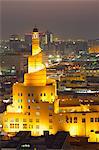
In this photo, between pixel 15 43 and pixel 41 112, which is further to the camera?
pixel 15 43

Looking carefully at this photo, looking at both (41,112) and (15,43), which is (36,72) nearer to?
(41,112)

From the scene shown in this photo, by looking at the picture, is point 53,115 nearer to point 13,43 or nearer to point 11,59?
point 11,59

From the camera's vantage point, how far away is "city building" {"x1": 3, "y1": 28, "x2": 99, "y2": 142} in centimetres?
418

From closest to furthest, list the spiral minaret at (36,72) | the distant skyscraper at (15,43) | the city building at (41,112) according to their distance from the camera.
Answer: the city building at (41,112) → the spiral minaret at (36,72) → the distant skyscraper at (15,43)

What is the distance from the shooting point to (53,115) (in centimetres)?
419

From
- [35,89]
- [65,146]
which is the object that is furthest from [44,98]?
[65,146]

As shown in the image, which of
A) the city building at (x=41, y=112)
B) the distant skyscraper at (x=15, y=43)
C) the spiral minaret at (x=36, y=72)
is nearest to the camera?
the city building at (x=41, y=112)

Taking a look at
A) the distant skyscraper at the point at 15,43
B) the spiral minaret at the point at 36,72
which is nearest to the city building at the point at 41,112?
the spiral minaret at the point at 36,72

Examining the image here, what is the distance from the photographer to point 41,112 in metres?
4.21

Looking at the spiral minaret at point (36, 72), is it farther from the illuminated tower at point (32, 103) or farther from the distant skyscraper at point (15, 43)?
the distant skyscraper at point (15, 43)

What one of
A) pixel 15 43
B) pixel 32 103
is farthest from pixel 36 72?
pixel 15 43

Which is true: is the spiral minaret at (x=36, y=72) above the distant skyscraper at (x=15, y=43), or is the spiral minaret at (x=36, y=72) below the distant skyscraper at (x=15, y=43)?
above

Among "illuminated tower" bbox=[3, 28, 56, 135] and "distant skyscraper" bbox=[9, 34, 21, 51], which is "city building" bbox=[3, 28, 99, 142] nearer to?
"illuminated tower" bbox=[3, 28, 56, 135]

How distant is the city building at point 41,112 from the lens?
13.7 ft
